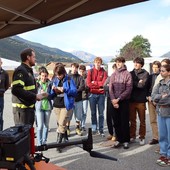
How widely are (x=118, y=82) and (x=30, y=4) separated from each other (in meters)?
2.37

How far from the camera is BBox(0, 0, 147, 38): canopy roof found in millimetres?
4020

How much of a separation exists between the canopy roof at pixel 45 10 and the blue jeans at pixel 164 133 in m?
1.98

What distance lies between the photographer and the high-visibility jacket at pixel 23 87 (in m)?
3.67

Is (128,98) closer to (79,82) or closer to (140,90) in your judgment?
(140,90)

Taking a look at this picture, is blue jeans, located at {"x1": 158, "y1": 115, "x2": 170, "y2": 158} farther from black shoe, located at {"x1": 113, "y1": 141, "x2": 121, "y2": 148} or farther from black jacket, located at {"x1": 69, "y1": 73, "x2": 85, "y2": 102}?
black jacket, located at {"x1": 69, "y1": 73, "x2": 85, "y2": 102}

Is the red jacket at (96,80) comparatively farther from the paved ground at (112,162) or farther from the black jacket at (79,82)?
the paved ground at (112,162)

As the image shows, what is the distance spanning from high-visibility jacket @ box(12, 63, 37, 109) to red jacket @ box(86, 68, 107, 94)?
2.93m

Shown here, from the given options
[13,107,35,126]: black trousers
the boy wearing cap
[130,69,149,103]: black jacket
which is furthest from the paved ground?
[13,107,35,126]: black trousers

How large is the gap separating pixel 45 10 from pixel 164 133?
281cm

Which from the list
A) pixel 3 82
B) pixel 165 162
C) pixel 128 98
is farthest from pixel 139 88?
pixel 3 82

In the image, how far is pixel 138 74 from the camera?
585cm

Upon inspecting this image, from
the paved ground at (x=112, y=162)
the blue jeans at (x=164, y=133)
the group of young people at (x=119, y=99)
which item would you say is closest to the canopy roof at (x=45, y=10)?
the group of young people at (x=119, y=99)

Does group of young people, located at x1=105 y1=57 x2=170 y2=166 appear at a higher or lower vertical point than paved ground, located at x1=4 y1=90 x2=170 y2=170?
higher

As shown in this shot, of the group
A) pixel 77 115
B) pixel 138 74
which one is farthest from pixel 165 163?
pixel 77 115
